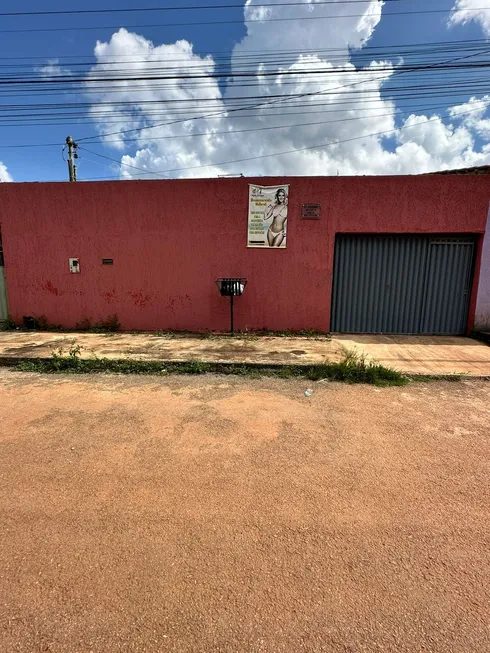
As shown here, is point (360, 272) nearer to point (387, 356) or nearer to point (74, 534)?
point (387, 356)

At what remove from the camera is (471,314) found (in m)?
8.14

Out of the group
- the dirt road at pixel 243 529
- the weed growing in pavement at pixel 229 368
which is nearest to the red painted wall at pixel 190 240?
the weed growing in pavement at pixel 229 368

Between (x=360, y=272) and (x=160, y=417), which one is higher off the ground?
(x=360, y=272)

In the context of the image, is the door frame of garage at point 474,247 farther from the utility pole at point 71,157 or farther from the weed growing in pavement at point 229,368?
the utility pole at point 71,157

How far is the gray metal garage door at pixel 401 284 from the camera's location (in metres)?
8.12

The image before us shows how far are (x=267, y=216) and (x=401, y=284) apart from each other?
3366 millimetres

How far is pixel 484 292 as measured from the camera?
800 centimetres

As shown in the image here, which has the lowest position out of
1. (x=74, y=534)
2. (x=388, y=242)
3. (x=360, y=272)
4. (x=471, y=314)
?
(x=74, y=534)

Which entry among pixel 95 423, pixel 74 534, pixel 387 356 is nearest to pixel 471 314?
pixel 387 356

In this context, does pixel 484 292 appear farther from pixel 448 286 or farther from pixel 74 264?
pixel 74 264

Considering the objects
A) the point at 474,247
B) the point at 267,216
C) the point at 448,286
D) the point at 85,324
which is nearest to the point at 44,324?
the point at 85,324

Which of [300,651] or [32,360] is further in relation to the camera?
[32,360]

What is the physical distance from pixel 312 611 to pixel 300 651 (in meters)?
0.22

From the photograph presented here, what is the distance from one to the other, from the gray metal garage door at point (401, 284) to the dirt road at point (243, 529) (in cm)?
418
